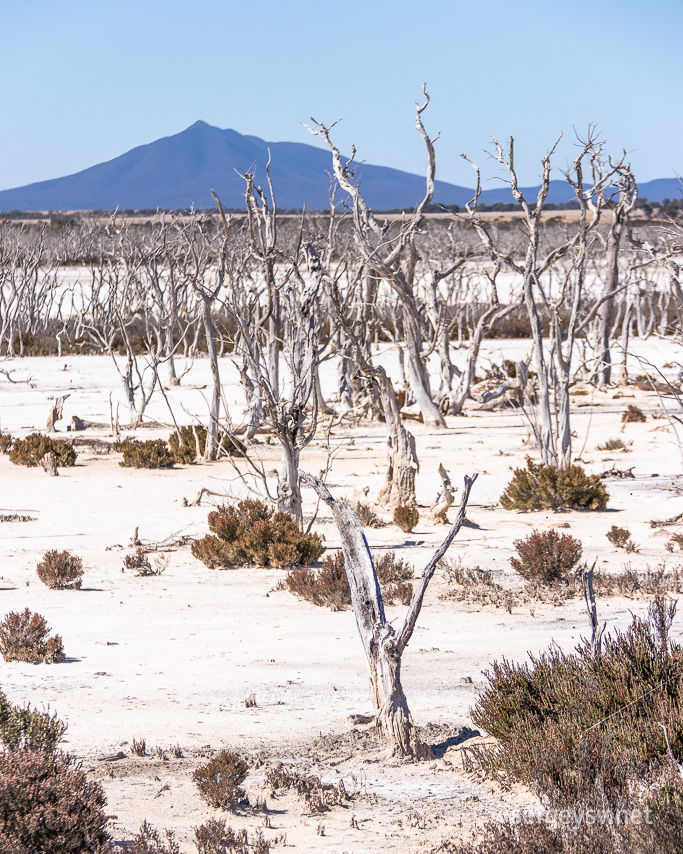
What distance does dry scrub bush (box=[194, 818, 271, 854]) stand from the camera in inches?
122

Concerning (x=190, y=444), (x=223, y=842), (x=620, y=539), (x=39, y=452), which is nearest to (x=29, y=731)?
(x=223, y=842)

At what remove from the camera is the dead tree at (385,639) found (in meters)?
4.02

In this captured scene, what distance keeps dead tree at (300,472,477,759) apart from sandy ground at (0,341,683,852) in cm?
11

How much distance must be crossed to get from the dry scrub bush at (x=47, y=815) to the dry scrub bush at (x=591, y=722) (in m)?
1.54

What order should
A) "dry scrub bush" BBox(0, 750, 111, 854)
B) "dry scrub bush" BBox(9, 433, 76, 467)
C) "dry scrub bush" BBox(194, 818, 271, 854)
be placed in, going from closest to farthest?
"dry scrub bush" BBox(0, 750, 111, 854)
"dry scrub bush" BBox(194, 818, 271, 854)
"dry scrub bush" BBox(9, 433, 76, 467)

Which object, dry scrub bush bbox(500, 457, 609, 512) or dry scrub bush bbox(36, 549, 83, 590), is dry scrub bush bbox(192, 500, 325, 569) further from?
dry scrub bush bbox(500, 457, 609, 512)

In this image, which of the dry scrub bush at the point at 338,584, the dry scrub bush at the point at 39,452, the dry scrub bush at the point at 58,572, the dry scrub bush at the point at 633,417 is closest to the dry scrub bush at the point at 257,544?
the dry scrub bush at the point at 338,584

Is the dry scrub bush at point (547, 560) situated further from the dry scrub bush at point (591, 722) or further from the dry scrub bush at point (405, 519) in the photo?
the dry scrub bush at point (591, 722)

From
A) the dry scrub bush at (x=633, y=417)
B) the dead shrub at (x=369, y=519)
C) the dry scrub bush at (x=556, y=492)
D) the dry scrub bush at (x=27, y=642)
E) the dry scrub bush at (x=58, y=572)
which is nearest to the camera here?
the dry scrub bush at (x=27, y=642)

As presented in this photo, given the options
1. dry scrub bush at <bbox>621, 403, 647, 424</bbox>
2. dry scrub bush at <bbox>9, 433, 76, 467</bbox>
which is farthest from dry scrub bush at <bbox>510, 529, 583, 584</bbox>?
dry scrub bush at <bbox>621, 403, 647, 424</bbox>

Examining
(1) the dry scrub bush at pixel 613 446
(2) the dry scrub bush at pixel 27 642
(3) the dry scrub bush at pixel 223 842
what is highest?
(3) the dry scrub bush at pixel 223 842

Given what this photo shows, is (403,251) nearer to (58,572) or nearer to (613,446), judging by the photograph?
(613,446)

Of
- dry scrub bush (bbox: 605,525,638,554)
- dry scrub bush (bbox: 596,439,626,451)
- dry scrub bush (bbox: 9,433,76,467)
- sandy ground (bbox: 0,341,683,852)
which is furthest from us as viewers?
dry scrub bush (bbox: 596,439,626,451)

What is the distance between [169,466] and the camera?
13852 millimetres
